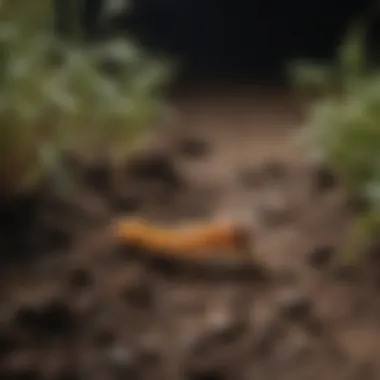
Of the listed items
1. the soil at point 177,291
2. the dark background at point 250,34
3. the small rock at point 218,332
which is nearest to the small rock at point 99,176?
the soil at point 177,291

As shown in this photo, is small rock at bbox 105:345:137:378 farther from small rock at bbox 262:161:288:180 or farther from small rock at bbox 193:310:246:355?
small rock at bbox 262:161:288:180

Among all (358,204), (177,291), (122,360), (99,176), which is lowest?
(122,360)

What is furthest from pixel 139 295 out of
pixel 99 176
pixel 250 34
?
pixel 250 34

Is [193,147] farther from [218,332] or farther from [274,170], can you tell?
[218,332]

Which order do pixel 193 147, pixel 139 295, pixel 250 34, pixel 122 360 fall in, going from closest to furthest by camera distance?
pixel 122 360 < pixel 139 295 < pixel 193 147 < pixel 250 34

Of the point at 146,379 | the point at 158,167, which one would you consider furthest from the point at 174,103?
the point at 146,379

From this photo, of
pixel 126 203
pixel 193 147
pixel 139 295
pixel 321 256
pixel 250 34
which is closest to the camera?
pixel 139 295

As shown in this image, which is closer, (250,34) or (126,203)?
(126,203)
